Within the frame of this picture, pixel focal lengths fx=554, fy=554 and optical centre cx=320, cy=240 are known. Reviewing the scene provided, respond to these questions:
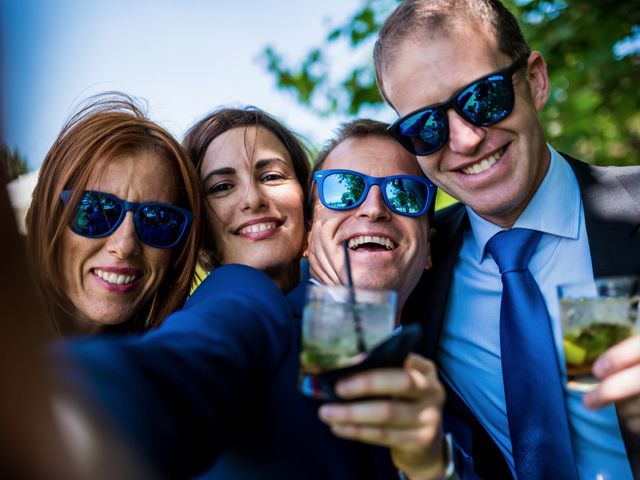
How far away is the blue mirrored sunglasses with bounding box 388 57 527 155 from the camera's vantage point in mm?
2609

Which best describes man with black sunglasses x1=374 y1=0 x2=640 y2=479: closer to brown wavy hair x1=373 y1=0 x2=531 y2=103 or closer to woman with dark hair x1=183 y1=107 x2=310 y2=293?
brown wavy hair x1=373 y1=0 x2=531 y2=103

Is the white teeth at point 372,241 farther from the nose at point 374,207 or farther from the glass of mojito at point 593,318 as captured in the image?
the glass of mojito at point 593,318

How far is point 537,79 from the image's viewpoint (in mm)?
2980

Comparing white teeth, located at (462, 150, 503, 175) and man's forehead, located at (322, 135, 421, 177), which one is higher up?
man's forehead, located at (322, 135, 421, 177)

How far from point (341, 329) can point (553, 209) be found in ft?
5.72

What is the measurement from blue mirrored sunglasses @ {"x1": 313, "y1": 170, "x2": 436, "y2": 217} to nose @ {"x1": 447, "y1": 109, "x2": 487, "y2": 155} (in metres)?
0.32

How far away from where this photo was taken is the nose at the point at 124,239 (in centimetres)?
261

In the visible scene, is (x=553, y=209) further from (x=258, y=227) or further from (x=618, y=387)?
(x=258, y=227)

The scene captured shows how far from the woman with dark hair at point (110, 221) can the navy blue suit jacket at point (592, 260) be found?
130 centimetres

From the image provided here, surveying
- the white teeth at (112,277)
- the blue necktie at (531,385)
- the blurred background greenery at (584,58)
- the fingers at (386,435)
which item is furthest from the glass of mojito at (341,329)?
the blurred background greenery at (584,58)

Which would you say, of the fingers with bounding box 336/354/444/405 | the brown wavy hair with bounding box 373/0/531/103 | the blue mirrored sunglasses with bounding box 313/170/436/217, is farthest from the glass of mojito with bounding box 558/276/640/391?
the brown wavy hair with bounding box 373/0/531/103

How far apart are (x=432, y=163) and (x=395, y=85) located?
17.6 inches

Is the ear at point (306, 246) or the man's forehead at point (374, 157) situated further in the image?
the ear at point (306, 246)

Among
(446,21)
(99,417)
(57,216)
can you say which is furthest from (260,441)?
(446,21)
